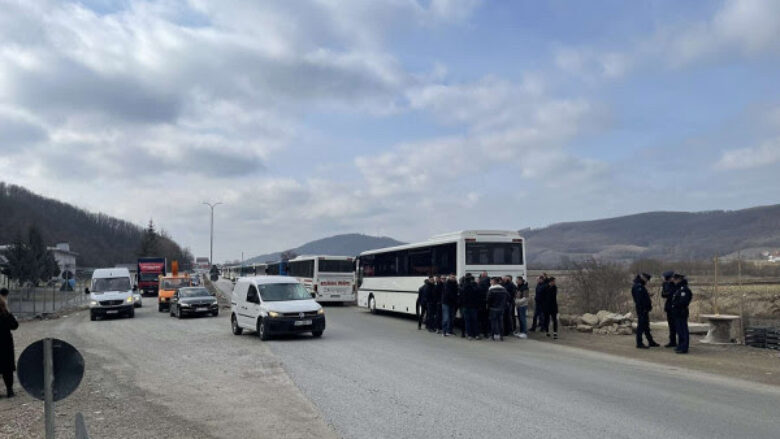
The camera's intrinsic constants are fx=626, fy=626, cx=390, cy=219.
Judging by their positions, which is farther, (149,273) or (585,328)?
(149,273)

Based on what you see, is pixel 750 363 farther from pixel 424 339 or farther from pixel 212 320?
pixel 212 320

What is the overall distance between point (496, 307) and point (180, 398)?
10.5m

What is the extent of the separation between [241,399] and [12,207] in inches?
5643

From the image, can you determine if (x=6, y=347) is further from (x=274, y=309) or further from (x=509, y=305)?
(x=509, y=305)

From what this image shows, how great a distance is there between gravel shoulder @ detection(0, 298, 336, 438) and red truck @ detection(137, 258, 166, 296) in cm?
4047

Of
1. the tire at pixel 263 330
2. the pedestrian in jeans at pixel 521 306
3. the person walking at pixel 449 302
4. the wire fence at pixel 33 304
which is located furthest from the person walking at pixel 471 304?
the wire fence at pixel 33 304

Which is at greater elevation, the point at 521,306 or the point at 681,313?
the point at 681,313

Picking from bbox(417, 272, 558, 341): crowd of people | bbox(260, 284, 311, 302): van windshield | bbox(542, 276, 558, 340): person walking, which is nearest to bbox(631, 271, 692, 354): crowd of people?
bbox(542, 276, 558, 340): person walking

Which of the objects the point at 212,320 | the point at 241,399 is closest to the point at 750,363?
the point at 241,399

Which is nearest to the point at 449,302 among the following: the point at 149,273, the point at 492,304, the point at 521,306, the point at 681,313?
the point at 492,304

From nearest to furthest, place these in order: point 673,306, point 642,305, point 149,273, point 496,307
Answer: point 673,306, point 642,305, point 496,307, point 149,273

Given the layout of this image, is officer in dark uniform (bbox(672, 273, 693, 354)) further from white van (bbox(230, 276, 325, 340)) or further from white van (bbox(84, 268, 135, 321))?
white van (bbox(84, 268, 135, 321))

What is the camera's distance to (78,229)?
16612cm

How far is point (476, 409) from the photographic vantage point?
8625 mm
